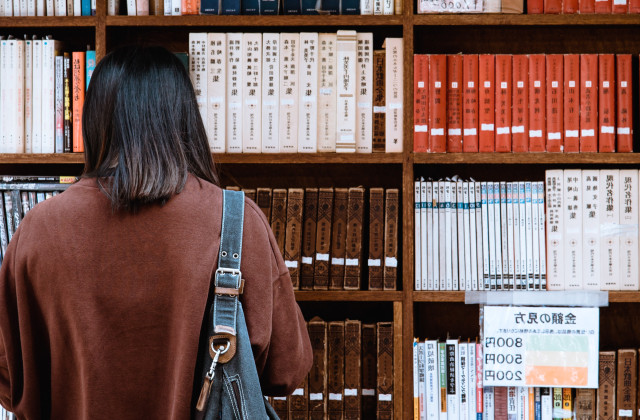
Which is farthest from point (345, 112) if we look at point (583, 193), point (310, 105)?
point (583, 193)

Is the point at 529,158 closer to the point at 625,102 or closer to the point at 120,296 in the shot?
the point at 625,102

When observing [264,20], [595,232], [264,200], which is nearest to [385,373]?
[264,200]

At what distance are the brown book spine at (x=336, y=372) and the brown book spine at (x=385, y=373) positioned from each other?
0.10 meters

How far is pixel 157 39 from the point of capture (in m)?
2.17

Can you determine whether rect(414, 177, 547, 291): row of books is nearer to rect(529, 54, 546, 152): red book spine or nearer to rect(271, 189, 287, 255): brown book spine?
rect(529, 54, 546, 152): red book spine

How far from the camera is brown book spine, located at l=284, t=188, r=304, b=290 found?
1891mm

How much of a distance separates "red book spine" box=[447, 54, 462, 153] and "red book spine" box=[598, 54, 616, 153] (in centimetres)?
39

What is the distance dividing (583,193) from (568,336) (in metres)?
0.40

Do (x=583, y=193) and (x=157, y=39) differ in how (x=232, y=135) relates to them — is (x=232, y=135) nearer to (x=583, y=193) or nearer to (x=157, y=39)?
(x=157, y=39)

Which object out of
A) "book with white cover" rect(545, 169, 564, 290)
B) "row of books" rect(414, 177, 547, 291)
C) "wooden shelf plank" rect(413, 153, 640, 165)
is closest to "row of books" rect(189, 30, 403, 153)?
"wooden shelf plank" rect(413, 153, 640, 165)

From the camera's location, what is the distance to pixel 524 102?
1.88 meters

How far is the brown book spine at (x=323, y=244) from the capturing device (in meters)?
1.89

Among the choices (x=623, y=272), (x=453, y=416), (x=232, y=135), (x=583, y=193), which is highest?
(x=232, y=135)

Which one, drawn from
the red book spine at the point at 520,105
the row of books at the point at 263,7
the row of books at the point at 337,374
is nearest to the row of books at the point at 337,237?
the row of books at the point at 337,374
